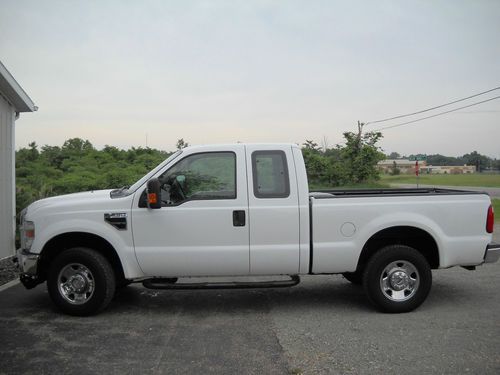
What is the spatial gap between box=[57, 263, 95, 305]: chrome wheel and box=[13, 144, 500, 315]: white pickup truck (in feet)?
0.04

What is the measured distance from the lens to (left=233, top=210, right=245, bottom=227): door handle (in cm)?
548

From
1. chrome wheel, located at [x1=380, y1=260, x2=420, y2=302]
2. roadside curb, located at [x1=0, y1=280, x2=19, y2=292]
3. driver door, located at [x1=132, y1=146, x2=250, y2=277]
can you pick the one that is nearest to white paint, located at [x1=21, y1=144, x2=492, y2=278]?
driver door, located at [x1=132, y1=146, x2=250, y2=277]

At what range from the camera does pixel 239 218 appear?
5480 mm

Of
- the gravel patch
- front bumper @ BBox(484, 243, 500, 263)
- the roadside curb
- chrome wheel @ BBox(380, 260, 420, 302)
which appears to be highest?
front bumper @ BBox(484, 243, 500, 263)

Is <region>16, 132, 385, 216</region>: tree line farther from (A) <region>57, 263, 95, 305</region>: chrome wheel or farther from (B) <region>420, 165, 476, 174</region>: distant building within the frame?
(B) <region>420, 165, 476, 174</region>: distant building

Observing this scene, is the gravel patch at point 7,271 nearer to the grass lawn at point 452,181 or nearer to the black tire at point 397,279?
the black tire at point 397,279

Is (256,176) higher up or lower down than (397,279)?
higher up

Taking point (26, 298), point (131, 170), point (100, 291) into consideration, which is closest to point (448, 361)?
point (100, 291)

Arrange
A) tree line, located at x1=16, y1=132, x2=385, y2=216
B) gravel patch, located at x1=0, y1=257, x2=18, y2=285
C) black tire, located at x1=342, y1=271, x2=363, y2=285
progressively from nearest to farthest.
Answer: black tire, located at x1=342, y1=271, x2=363, y2=285
gravel patch, located at x1=0, y1=257, x2=18, y2=285
tree line, located at x1=16, y1=132, x2=385, y2=216

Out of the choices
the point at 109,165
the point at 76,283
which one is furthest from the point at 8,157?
the point at 109,165

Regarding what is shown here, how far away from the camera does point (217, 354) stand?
4.45 metres

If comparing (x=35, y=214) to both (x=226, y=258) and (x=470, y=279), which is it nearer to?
(x=226, y=258)

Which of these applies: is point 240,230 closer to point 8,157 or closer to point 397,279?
point 397,279

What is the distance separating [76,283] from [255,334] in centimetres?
220
